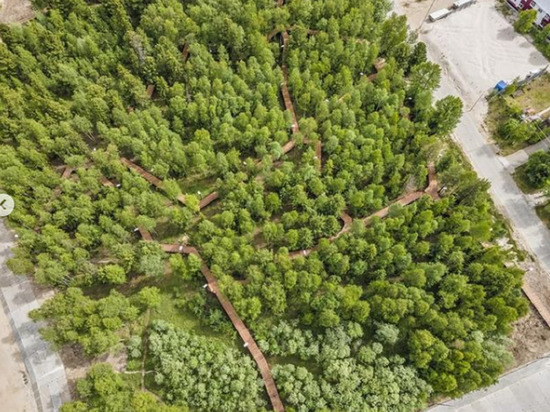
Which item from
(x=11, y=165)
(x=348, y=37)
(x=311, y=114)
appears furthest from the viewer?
(x=348, y=37)

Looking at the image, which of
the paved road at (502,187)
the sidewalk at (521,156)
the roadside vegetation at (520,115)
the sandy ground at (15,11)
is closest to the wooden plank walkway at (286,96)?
the paved road at (502,187)

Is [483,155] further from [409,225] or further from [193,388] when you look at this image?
[193,388]

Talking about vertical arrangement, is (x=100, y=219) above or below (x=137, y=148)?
below

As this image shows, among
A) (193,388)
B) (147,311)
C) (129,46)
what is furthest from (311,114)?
(193,388)

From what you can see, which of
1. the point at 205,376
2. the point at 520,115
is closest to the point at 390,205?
the point at 520,115

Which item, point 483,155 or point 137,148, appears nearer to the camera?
point 137,148

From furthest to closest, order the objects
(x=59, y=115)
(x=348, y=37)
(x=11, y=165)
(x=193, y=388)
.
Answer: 1. (x=348, y=37)
2. (x=59, y=115)
3. (x=11, y=165)
4. (x=193, y=388)

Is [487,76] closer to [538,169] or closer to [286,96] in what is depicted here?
[538,169]
